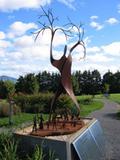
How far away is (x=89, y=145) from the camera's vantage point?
903cm

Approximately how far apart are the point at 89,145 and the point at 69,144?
137cm

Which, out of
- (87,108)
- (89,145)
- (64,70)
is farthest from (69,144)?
(87,108)

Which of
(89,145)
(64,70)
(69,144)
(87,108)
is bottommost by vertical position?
(89,145)

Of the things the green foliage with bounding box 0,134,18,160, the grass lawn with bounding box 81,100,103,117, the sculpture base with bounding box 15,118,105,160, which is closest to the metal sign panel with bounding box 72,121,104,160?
the sculpture base with bounding box 15,118,105,160

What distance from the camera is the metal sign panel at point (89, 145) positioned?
26.8 feet

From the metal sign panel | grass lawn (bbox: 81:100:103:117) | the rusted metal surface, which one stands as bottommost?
the metal sign panel

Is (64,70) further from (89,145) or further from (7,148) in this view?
(7,148)

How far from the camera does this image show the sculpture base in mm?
7816

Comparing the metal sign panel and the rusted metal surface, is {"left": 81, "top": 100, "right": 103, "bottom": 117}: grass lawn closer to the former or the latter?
the rusted metal surface

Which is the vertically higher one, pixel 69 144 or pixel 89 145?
pixel 69 144

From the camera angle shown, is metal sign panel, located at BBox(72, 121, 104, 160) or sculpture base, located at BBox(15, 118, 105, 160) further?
metal sign panel, located at BBox(72, 121, 104, 160)

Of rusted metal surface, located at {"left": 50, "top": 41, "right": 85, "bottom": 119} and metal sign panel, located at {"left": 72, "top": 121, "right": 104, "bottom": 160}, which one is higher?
rusted metal surface, located at {"left": 50, "top": 41, "right": 85, "bottom": 119}

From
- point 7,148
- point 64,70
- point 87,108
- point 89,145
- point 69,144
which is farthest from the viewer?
point 87,108

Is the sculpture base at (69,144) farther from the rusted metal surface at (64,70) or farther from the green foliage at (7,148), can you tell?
the rusted metal surface at (64,70)
